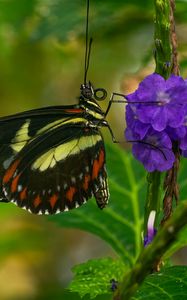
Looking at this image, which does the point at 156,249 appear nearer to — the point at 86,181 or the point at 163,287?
the point at 163,287

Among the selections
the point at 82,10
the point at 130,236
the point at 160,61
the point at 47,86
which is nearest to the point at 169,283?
the point at 160,61

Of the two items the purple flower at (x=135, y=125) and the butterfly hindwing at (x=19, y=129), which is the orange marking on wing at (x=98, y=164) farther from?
the purple flower at (x=135, y=125)

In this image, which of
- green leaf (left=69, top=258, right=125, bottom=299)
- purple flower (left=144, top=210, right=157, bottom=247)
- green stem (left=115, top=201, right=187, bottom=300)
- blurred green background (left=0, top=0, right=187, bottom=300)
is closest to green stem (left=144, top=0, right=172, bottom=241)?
purple flower (left=144, top=210, right=157, bottom=247)

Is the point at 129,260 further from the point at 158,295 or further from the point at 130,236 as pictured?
the point at 158,295

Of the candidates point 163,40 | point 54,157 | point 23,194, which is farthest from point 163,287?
point 54,157

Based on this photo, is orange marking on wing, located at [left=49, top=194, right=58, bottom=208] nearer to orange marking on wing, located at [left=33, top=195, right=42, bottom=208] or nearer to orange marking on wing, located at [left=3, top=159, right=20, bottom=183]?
orange marking on wing, located at [left=33, top=195, right=42, bottom=208]

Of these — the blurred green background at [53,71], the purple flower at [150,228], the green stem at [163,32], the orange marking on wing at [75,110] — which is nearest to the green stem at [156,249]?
the purple flower at [150,228]
